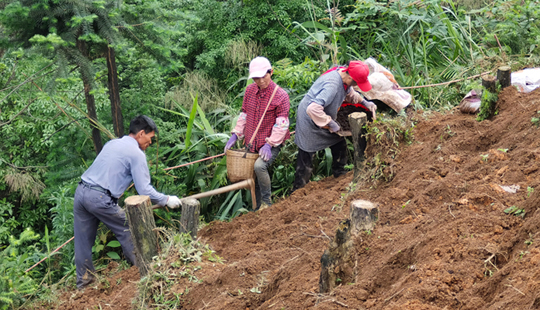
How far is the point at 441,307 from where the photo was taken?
2.61 meters

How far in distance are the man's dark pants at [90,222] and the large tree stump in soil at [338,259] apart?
2.31m

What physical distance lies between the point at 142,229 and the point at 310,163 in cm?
248

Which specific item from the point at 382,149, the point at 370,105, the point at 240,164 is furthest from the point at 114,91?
the point at 382,149

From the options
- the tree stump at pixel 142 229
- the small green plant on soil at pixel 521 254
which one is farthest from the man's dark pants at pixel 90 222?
the small green plant on soil at pixel 521 254

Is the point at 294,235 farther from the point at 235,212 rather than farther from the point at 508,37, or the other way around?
the point at 508,37

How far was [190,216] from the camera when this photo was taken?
426 cm

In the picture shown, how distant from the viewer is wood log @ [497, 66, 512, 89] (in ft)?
18.4

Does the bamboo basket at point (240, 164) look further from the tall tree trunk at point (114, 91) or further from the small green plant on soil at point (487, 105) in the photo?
the small green plant on soil at point (487, 105)

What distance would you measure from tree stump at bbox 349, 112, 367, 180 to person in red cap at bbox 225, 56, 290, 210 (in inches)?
31.6

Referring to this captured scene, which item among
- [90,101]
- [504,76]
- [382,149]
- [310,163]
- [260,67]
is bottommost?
[310,163]

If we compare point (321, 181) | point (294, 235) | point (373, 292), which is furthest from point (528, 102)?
point (373, 292)

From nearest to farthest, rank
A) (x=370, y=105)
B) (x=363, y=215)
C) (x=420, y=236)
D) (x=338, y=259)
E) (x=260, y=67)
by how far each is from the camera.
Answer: (x=338, y=259)
(x=363, y=215)
(x=420, y=236)
(x=260, y=67)
(x=370, y=105)

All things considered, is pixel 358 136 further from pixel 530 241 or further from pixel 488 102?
pixel 530 241

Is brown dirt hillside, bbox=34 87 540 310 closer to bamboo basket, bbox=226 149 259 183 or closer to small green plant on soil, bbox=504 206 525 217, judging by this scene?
small green plant on soil, bbox=504 206 525 217
